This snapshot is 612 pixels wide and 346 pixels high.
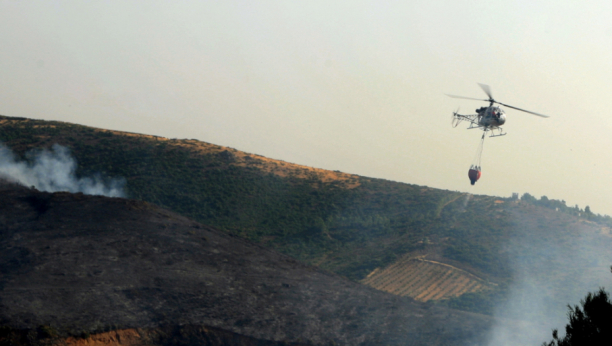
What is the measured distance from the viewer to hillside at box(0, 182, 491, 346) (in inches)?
1307

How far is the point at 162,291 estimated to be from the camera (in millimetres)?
38031

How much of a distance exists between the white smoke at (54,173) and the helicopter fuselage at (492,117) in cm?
5094

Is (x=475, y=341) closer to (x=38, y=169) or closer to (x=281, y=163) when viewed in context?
(x=38, y=169)

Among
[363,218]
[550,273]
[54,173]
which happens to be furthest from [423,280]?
[54,173]

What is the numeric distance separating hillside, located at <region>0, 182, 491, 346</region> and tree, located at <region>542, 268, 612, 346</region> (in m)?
18.0

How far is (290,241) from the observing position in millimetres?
76938

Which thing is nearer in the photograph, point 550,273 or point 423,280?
point 423,280

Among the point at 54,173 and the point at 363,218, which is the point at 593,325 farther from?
the point at 54,173

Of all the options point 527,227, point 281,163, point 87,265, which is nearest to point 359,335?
point 87,265

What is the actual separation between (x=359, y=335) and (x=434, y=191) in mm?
60889

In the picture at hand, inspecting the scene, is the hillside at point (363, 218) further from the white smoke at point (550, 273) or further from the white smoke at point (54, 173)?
the white smoke at point (54, 173)

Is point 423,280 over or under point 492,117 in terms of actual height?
under

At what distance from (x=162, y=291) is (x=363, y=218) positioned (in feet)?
169

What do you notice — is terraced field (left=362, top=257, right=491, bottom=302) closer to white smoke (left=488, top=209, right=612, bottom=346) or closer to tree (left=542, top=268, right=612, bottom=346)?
white smoke (left=488, top=209, right=612, bottom=346)
